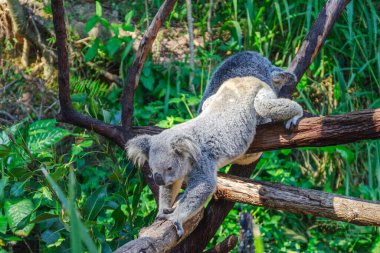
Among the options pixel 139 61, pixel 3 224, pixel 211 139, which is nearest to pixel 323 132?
pixel 211 139

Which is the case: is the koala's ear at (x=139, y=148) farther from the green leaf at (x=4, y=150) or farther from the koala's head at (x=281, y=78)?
the koala's head at (x=281, y=78)

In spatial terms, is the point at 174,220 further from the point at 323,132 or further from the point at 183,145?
the point at 323,132

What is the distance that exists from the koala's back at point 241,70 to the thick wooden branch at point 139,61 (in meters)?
0.45

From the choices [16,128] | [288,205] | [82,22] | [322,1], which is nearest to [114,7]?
[82,22]

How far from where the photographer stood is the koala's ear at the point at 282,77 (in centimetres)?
356

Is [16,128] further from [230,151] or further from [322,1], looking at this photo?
[322,1]

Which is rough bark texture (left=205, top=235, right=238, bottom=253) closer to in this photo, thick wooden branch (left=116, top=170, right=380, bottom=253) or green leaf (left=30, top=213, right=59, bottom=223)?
thick wooden branch (left=116, top=170, right=380, bottom=253)

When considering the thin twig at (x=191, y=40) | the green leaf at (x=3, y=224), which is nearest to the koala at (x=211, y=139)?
the green leaf at (x=3, y=224)

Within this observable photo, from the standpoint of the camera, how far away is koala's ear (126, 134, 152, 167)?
118 inches

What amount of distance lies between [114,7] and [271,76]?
3149mm

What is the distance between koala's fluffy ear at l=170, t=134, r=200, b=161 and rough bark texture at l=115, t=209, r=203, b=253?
0.36 m

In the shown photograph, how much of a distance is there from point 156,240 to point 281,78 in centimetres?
157

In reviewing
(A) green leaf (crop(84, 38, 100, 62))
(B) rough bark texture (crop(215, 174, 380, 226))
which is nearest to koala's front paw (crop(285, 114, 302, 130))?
(B) rough bark texture (crop(215, 174, 380, 226))

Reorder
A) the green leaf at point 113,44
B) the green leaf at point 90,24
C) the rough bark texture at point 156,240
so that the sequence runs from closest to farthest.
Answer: the rough bark texture at point 156,240
the green leaf at point 90,24
the green leaf at point 113,44
